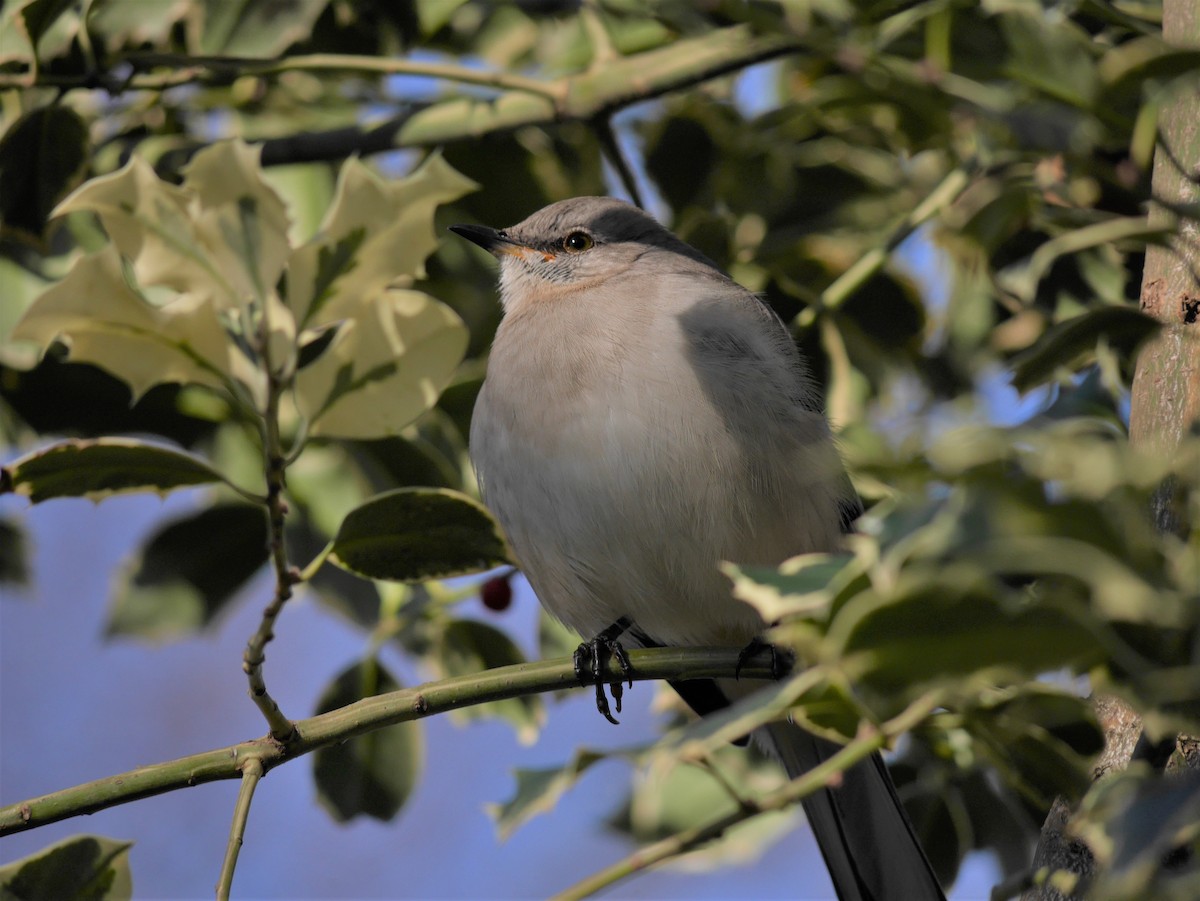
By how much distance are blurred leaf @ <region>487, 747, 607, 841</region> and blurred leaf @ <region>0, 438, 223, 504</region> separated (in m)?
0.63

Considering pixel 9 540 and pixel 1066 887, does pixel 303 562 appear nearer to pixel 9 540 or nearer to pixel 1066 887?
pixel 9 540

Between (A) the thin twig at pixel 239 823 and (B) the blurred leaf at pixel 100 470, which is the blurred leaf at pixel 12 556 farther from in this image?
(A) the thin twig at pixel 239 823

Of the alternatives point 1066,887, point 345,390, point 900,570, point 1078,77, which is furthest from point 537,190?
point 900,570

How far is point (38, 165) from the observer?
258 centimetres

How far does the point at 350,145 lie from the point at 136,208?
1.25 meters

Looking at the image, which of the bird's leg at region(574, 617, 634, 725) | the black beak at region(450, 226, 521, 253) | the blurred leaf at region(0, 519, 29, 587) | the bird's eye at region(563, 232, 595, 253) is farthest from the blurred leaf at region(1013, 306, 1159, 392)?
the blurred leaf at region(0, 519, 29, 587)

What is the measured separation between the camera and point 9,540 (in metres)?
3.04

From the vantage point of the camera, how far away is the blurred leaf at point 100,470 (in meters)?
1.86

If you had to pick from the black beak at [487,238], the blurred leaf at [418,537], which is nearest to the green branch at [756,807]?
the blurred leaf at [418,537]

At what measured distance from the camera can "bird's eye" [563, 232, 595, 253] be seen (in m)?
3.57

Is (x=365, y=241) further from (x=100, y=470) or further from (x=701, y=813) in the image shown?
(x=701, y=813)

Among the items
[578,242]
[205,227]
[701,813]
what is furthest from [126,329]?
[578,242]

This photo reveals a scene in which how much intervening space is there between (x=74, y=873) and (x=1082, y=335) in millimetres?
1530

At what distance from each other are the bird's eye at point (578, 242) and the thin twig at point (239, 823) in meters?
2.16
